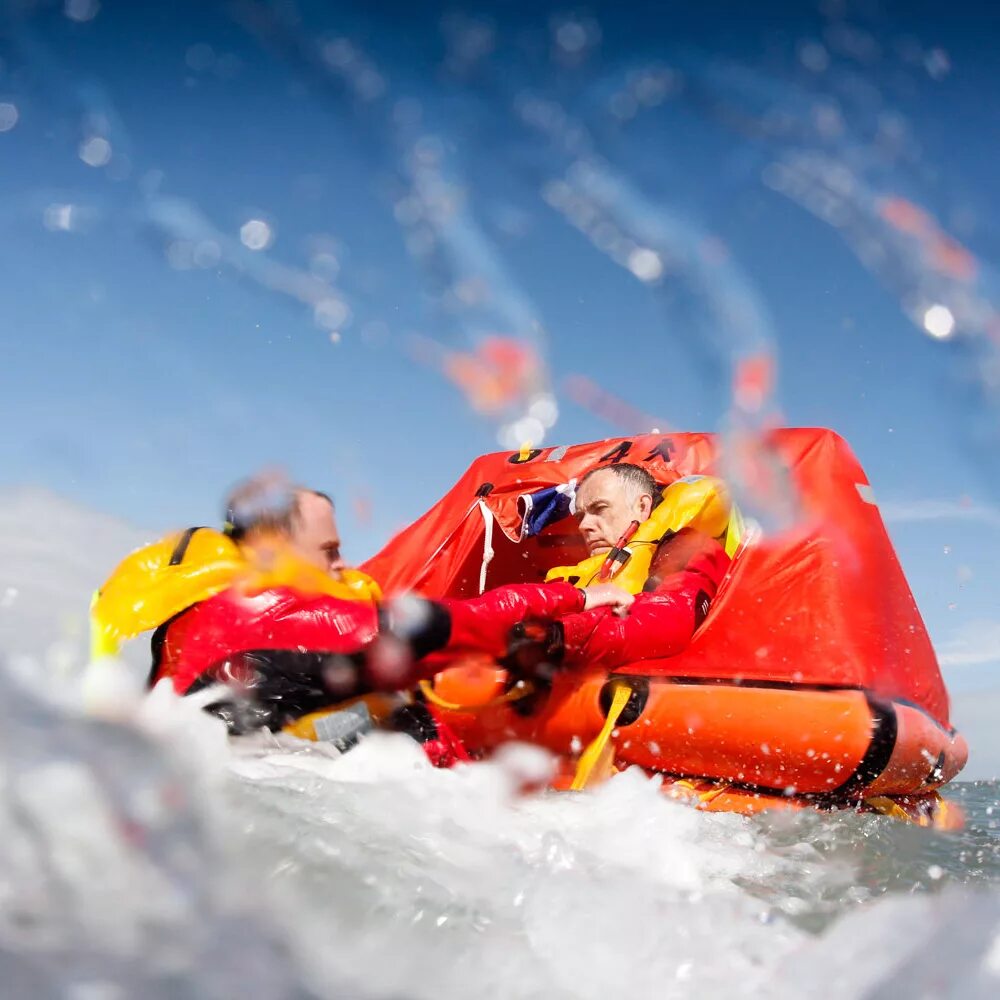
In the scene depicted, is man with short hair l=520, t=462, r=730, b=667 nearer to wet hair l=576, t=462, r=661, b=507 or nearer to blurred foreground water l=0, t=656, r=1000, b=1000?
wet hair l=576, t=462, r=661, b=507

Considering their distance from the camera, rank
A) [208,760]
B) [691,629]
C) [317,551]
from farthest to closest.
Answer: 1. [691,629]
2. [317,551]
3. [208,760]

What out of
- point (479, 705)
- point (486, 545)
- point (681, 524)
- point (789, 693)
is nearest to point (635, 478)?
point (681, 524)

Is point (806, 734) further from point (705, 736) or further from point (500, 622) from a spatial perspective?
point (500, 622)

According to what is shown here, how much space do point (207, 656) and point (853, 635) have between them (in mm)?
1893

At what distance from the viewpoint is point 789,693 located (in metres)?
2.70

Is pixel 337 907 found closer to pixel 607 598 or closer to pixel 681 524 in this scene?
pixel 607 598

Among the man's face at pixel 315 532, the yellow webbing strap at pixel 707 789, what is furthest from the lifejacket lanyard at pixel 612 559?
the man's face at pixel 315 532

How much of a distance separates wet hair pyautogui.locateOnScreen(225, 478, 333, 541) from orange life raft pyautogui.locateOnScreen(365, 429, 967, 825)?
2.01ft

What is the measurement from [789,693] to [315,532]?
144cm

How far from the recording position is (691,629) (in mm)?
3074

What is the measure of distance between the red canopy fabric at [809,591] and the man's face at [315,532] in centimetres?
108

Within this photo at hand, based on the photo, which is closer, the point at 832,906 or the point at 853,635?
the point at 832,906

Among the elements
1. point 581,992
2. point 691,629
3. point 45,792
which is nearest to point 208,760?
point 45,792

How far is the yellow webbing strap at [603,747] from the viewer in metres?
2.78
